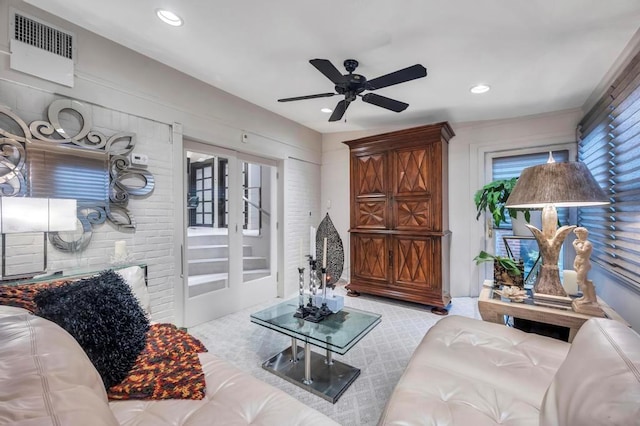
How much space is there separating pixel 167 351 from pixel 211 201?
205 cm

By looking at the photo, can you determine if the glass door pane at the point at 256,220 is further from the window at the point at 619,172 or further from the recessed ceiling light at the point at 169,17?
the window at the point at 619,172

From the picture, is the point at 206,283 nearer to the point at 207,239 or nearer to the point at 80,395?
the point at 207,239

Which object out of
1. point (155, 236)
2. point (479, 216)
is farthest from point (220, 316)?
point (479, 216)

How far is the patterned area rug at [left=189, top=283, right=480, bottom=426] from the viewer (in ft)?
5.75

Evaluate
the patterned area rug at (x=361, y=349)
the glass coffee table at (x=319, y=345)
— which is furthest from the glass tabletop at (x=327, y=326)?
the patterned area rug at (x=361, y=349)

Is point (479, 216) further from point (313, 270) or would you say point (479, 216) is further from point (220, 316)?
point (220, 316)

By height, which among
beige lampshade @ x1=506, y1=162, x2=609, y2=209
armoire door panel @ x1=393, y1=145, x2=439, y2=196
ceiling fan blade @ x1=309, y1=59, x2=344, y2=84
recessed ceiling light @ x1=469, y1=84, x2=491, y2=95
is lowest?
beige lampshade @ x1=506, y1=162, x2=609, y2=209

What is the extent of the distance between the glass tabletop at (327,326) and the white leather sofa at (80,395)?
0.56 m

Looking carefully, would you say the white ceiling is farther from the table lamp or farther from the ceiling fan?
the table lamp

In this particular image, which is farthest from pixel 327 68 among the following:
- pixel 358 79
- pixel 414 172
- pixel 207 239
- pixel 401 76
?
pixel 207 239

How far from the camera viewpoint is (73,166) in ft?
6.84

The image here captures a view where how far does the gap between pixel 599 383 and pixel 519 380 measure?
0.51 metres

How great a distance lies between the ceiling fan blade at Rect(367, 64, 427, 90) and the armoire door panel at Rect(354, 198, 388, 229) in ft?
5.87

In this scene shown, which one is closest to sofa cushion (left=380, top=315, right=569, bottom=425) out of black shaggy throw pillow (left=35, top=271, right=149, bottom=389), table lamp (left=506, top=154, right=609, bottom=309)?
table lamp (left=506, top=154, right=609, bottom=309)
